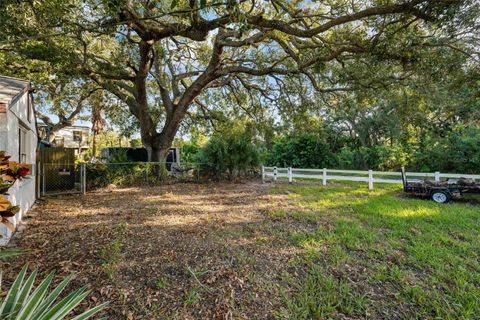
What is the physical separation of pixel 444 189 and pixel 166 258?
25.6 ft

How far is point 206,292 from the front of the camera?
2684 millimetres

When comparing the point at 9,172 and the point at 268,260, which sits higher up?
the point at 9,172

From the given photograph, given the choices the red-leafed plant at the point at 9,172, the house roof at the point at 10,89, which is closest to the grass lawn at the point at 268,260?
the red-leafed plant at the point at 9,172

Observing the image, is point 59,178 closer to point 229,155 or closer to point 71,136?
point 229,155

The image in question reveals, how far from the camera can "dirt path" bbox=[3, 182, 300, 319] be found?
252 centimetres

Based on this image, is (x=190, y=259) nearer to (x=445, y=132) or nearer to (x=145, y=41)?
(x=145, y=41)

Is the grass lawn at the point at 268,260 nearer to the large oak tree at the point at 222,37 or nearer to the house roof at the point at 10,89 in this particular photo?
the house roof at the point at 10,89

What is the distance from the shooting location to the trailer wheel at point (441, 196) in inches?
270

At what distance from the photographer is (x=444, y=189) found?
6.90 meters

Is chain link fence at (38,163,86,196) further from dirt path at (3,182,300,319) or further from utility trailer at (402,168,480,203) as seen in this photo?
utility trailer at (402,168,480,203)

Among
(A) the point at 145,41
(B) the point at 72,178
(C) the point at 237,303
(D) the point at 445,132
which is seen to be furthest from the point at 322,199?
(D) the point at 445,132

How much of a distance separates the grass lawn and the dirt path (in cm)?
1

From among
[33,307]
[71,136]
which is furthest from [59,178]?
[71,136]

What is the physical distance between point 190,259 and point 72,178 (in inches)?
329
